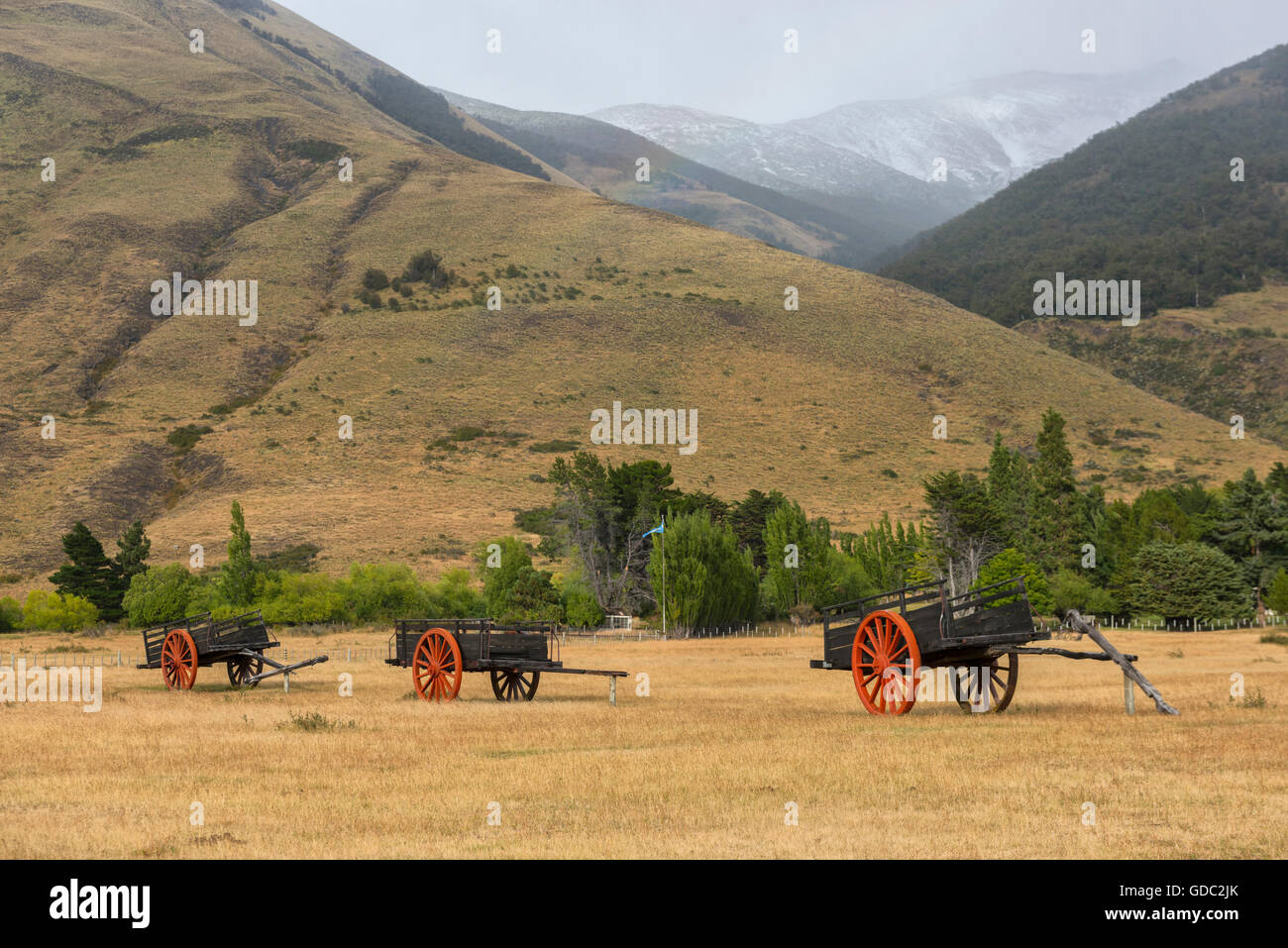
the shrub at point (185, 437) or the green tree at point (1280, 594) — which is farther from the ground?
the shrub at point (185, 437)

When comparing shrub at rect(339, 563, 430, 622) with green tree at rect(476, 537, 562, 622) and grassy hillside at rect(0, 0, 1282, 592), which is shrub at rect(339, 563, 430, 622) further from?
grassy hillside at rect(0, 0, 1282, 592)

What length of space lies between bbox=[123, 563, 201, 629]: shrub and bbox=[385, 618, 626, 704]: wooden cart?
1497 inches

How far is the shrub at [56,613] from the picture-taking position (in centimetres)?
5897

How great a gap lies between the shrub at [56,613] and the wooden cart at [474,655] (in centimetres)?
4237

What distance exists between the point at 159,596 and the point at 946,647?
52542 millimetres

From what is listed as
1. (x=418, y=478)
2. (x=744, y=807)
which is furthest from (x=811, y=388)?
(x=744, y=807)

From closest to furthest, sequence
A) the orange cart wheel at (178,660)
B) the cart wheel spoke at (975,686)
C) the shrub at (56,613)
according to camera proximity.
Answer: the cart wheel spoke at (975,686), the orange cart wheel at (178,660), the shrub at (56,613)

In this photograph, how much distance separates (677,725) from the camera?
1841 cm

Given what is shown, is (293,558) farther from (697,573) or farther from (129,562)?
(697,573)

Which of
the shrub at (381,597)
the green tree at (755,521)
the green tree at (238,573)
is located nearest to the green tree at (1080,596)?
the green tree at (755,521)

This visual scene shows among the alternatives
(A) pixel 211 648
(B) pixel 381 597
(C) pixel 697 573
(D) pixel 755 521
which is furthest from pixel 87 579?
(D) pixel 755 521

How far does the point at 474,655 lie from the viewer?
76.7 feet

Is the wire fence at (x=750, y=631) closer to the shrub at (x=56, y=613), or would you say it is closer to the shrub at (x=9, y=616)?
the shrub at (x=56, y=613)
